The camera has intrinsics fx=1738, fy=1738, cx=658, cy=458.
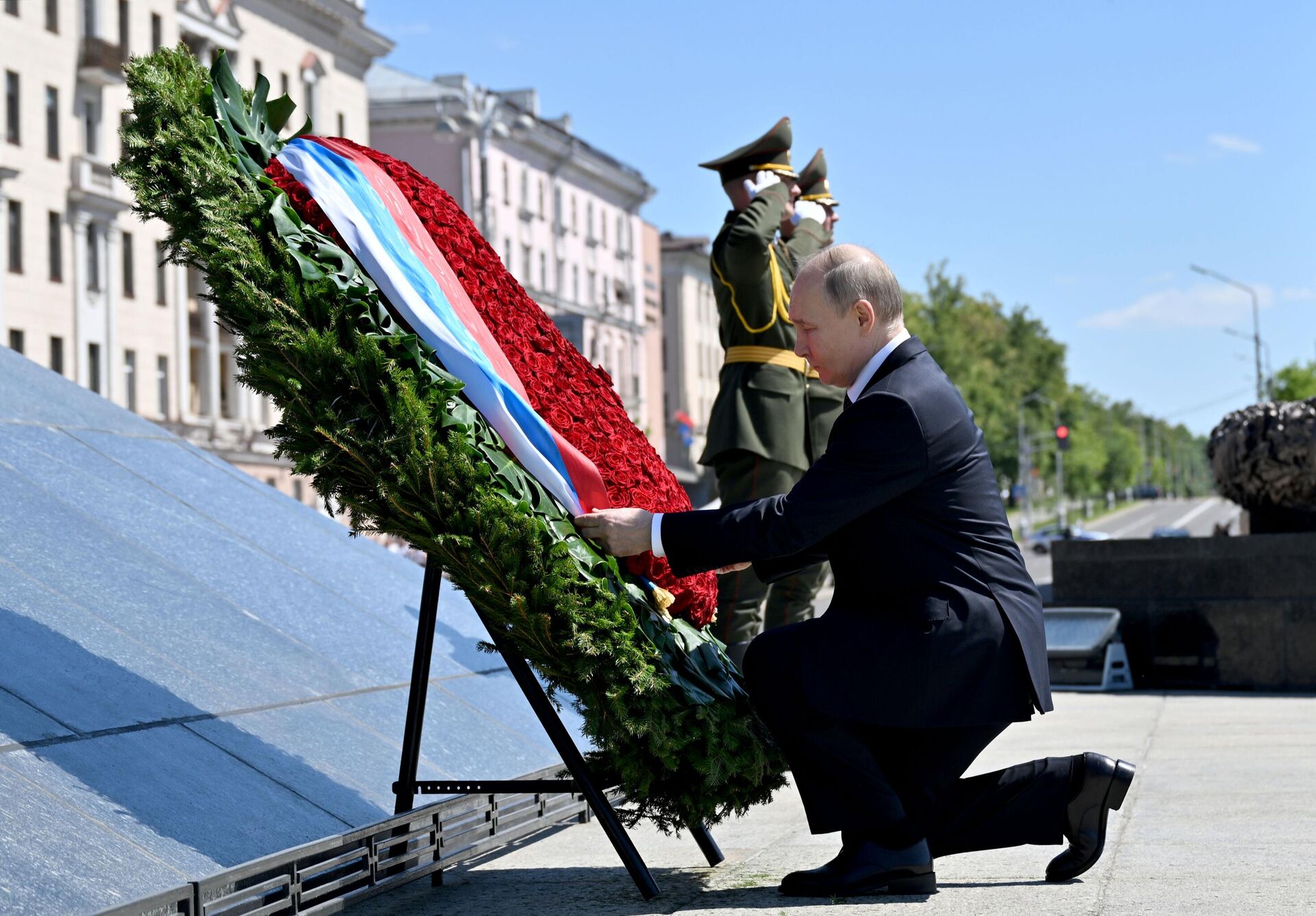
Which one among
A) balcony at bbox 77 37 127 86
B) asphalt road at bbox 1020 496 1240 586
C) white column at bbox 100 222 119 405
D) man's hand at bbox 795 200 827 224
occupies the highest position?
balcony at bbox 77 37 127 86

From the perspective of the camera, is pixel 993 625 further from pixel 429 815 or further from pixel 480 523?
pixel 429 815

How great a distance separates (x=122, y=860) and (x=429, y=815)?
103cm

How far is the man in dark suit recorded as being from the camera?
13.0 ft

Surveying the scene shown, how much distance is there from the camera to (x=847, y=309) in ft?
13.7

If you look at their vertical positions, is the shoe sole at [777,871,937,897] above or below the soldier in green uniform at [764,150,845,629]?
below

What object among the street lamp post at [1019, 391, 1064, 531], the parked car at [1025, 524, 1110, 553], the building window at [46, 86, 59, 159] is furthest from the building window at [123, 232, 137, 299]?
the street lamp post at [1019, 391, 1064, 531]

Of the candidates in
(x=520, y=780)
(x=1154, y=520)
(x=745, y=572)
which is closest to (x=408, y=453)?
(x=520, y=780)

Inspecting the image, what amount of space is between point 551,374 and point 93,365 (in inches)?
1601

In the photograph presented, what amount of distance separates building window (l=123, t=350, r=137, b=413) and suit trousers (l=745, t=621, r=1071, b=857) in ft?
139

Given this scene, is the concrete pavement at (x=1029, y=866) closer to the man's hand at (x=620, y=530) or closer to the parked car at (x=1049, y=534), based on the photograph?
the man's hand at (x=620, y=530)

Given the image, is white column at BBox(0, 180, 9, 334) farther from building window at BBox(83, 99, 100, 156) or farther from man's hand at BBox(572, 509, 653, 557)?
man's hand at BBox(572, 509, 653, 557)

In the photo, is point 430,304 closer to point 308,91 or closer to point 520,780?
point 520,780

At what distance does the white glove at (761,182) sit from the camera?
681 cm

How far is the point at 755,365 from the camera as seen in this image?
688cm
